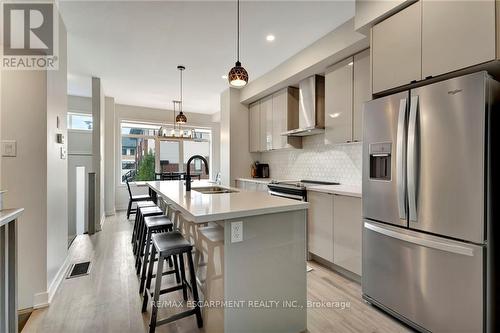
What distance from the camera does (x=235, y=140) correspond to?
197 inches

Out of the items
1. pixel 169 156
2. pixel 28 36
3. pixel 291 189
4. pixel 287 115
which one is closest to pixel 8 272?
pixel 28 36

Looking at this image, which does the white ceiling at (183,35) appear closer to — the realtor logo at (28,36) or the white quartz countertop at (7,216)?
the realtor logo at (28,36)

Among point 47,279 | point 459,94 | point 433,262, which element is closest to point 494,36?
point 459,94

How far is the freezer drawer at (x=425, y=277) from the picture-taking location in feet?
4.93

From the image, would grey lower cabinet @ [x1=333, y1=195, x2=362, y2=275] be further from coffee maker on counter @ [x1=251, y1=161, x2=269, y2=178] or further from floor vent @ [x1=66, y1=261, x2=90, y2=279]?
floor vent @ [x1=66, y1=261, x2=90, y2=279]

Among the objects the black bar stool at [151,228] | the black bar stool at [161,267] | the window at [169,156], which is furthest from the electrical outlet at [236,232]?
the window at [169,156]

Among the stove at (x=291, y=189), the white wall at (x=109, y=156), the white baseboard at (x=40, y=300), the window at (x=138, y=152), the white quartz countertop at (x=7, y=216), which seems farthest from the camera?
the window at (x=138, y=152)

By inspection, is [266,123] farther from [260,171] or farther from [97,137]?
[97,137]

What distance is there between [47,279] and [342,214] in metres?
2.88

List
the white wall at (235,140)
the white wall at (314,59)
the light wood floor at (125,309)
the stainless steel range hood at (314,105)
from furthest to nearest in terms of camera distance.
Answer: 1. the white wall at (235,140)
2. the stainless steel range hood at (314,105)
3. the white wall at (314,59)
4. the light wood floor at (125,309)

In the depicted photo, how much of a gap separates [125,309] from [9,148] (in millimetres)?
1679

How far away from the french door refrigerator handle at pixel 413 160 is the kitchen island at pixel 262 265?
774 millimetres

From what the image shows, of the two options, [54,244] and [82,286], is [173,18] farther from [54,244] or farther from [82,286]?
[82,286]

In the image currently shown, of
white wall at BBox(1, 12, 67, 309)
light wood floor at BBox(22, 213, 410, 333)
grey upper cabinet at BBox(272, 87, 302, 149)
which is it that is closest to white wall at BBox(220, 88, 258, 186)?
grey upper cabinet at BBox(272, 87, 302, 149)
